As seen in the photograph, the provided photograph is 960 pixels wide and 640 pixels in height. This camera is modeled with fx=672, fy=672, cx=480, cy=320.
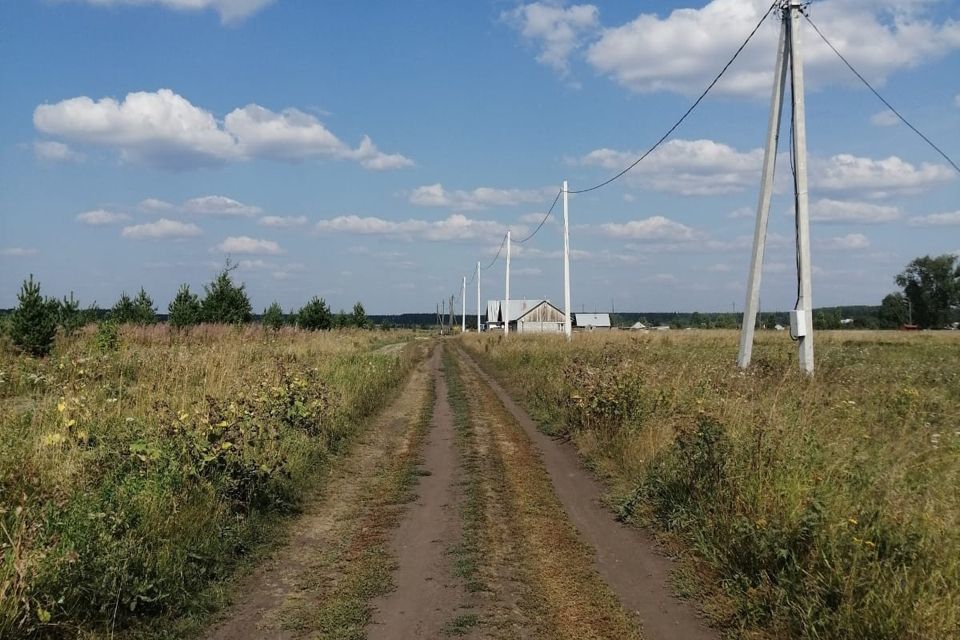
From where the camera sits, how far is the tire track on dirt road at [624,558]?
14.9 ft

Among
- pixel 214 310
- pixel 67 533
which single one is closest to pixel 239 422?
pixel 67 533

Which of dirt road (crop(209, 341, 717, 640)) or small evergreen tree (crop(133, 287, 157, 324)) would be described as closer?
dirt road (crop(209, 341, 717, 640))

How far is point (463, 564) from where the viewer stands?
5.53 m

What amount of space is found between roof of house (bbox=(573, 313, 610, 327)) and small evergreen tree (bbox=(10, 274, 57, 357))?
380 feet

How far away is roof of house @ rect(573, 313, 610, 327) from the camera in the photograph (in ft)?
437

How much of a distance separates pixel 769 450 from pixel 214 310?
31570mm

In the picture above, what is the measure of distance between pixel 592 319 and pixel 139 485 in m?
132

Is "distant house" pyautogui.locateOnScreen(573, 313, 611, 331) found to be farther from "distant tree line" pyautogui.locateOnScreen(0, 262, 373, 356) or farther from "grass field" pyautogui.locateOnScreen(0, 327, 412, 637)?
"grass field" pyautogui.locateOnScreen(0, 327, 412, 637)

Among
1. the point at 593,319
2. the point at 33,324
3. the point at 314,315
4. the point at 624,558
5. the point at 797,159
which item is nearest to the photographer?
the point at 624,558

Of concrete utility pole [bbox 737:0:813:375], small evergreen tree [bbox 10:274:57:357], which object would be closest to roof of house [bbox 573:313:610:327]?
small evergreen tree [bbox 10:274:57:357]

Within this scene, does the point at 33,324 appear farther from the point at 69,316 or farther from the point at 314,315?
the point at 314,315

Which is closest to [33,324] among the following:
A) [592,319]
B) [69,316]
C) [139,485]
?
[69,316]

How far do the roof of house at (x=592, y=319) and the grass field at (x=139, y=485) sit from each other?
4858 inches

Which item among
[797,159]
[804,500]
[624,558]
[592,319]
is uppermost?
[797,159]
